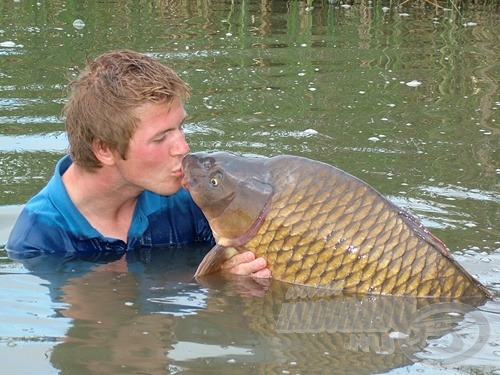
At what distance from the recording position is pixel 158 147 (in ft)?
14.1

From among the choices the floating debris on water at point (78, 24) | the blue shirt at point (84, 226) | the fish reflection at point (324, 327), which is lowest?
the fish reflection at point (324, 327)

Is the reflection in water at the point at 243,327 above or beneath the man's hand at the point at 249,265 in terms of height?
beneath

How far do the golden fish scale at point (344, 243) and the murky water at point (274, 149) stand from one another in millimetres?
108

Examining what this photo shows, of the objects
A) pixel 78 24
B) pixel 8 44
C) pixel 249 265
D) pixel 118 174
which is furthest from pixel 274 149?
pixel 78 24

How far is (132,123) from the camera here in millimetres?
4293

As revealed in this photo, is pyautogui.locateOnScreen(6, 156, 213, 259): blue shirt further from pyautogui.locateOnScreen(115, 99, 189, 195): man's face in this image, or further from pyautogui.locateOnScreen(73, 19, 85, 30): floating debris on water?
pyautogui.locateOnScreen(73, 19, 85, 30): floating debris on water

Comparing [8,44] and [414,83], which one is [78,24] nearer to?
[8,44]

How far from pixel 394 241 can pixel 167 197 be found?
127cm

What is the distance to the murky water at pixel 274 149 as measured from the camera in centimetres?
369

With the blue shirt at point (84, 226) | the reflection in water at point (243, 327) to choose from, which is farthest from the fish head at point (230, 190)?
the blue shirt at point (84, 226)

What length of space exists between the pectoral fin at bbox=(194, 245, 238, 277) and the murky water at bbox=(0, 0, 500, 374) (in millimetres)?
128

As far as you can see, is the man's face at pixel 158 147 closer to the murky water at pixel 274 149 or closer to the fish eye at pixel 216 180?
the fish eye at pixel 216 180

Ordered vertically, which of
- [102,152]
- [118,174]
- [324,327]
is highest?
[102,152]

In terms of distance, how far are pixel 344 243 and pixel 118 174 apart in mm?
1113
